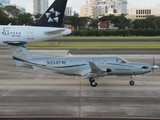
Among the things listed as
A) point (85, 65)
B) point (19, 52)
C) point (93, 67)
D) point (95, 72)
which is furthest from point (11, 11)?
point (93, 67)

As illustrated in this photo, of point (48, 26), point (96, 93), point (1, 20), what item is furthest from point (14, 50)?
point (1, 20)

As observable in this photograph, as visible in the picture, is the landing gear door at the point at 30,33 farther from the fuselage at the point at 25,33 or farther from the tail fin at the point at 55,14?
the tail fin at the point at 55,14

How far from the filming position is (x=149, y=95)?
16672 mm

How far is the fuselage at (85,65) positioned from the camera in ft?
64.2

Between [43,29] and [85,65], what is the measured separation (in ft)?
60.1

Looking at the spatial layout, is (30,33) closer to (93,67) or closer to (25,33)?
(25,33)

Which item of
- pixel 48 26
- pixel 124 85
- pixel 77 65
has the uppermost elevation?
pixel 48 26

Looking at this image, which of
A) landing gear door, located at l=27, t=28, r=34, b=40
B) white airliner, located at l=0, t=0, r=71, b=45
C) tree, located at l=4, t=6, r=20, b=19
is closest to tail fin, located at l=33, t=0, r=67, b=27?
white airliner, located at l=0, t=0, r=71, b=45

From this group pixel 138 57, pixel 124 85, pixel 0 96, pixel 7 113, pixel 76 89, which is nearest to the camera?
pixel 7 113

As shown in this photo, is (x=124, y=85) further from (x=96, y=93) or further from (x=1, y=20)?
(x=1, y=20)

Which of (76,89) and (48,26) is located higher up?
(48,26)

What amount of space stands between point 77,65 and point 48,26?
60.5ft

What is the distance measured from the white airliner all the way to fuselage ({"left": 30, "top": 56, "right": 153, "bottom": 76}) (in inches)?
676

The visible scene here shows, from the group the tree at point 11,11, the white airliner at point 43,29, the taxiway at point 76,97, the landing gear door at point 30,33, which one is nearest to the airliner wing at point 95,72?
the taxiway at point 76,97
